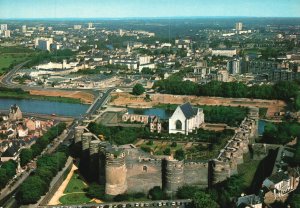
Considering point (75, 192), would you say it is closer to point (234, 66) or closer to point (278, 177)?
point (278, 177)

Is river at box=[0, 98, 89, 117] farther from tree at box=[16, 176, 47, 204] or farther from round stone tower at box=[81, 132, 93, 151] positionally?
tree at box=[16, 176, 47, 204]

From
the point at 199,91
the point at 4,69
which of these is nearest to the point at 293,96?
the point at 199,91

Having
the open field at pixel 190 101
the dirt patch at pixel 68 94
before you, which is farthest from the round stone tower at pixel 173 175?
the dirt patch at pixel 68 94

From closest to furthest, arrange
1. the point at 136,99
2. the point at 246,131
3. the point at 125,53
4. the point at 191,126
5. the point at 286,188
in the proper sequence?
the point at 286,188 → the point at 246,131 → the point at 191,126 → the point at 136,99 → the point at 125,53

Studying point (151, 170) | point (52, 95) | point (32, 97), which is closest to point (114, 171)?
point (151, 170)

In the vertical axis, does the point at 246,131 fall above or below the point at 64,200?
above

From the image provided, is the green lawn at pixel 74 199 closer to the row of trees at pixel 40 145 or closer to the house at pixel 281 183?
the row of trees at pixel 40 145

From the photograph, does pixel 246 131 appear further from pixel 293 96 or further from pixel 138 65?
pixel 138 65
